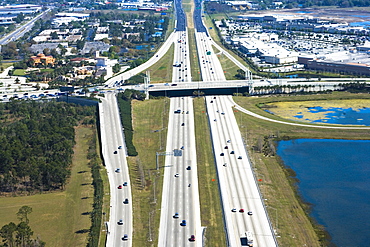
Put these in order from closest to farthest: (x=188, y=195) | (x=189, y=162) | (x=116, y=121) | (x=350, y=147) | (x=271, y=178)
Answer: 1. (x=188, y=195)
2. (x=271, y=178)
3. (x=189, y=162)
4. (x=350, y=147)
5. (x=116, y=121)

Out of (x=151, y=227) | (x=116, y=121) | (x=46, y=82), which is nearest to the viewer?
(x=151, y=227)

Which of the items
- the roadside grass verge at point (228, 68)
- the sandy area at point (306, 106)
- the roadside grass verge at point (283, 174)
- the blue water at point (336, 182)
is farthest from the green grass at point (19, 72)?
the blue water at point (336, 182)

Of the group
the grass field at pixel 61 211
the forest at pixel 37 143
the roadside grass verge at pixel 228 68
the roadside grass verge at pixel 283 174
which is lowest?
the grass field at pixel 61 211

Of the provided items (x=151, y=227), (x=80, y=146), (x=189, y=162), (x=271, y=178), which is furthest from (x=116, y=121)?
(x=151, y=227)

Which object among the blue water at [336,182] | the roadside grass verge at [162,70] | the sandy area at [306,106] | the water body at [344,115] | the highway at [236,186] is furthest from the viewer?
the roadside grass verge at [162,70]

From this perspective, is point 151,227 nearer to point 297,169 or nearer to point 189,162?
point 189,162

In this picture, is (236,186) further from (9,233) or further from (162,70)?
(162,70)

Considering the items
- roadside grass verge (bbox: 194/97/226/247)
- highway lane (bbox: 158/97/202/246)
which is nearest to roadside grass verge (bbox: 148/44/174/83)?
roadside grass verge (bbox: 194/97/226/247)

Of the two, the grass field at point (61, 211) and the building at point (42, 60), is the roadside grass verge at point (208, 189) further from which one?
the building at point (42, 60)
